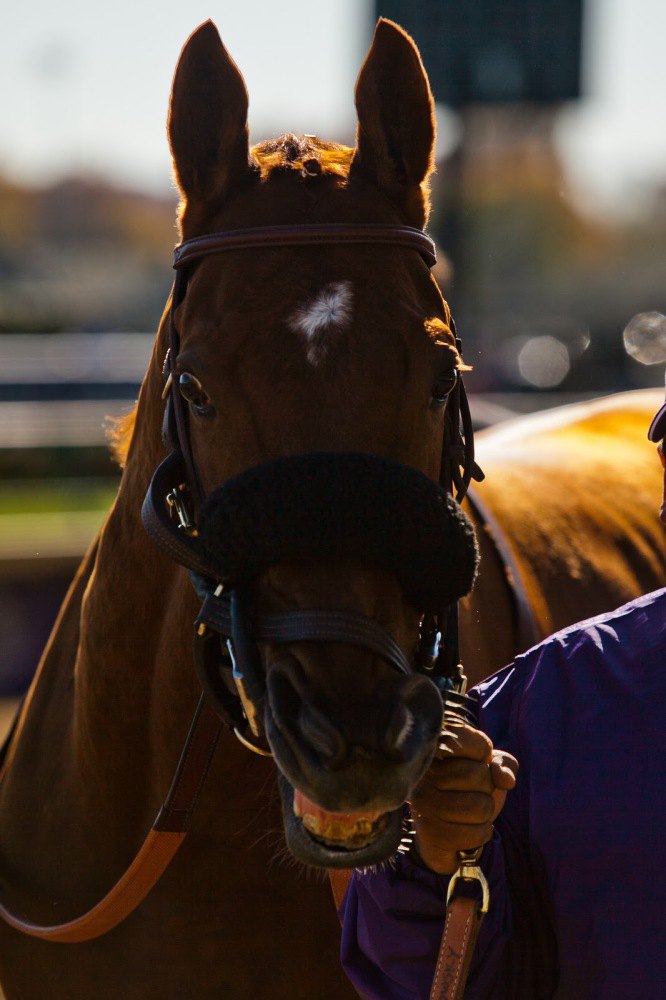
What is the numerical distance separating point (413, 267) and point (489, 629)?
1.13m

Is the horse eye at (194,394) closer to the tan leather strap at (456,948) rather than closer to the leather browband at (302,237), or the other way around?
the leather browband at (302,237)

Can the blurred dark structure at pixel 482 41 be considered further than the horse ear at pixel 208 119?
Yes

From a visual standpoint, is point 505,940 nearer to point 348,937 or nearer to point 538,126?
point 348,937

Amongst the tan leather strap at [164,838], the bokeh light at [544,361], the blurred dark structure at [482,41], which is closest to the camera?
the tan leather strap at [164,838]

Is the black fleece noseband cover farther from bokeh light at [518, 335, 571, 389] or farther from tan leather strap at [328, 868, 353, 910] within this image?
bokeh light at [518, 335, 571, 389]

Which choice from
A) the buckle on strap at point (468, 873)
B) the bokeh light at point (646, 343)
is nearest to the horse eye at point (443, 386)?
the buckle on strap at point (468, 873)

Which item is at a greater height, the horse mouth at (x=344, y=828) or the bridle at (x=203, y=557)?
the bridle at (x=203, y=557)

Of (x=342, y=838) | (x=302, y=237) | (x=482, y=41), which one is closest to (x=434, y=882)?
(x=342, y=838)

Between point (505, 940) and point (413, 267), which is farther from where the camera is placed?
point (413, 267)

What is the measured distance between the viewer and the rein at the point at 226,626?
1.74 metres

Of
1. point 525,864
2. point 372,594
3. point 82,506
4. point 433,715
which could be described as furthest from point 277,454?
point 82,506

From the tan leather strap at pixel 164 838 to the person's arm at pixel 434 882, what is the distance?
0.50m

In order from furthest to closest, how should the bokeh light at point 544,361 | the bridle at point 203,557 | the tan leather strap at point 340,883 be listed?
the bokeh light at point 544,361 → the tan leather strap at point 340,883 → the bridle at point 203,557

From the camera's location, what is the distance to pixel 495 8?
771 cm
